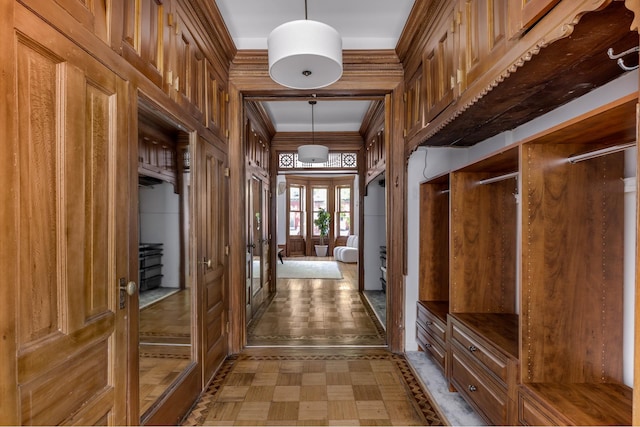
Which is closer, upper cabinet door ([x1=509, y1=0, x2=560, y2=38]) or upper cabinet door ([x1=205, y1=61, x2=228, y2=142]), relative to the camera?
upper cabinet door ([x1=509, y1=0, x2=560, y2=38])

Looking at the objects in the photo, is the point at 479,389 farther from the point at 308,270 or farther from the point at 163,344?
the point at 308,270

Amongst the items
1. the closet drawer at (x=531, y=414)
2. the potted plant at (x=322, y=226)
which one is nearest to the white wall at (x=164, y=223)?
the closet drawer at (x=531, y=414)

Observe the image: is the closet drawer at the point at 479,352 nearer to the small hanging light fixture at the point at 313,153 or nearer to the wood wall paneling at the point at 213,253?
the wood wall paneling at the point at 213,253

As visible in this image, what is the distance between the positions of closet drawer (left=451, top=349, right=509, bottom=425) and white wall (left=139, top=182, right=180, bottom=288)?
2.06 metres

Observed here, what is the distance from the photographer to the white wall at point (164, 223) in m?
1.88

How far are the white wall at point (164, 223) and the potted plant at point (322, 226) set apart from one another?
8.62 meters

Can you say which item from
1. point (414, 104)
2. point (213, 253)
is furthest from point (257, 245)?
point (414, 104)

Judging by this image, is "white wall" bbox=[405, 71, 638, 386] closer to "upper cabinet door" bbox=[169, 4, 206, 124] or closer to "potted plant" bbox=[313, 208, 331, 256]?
"upper cabinet door" bbox=[169, 4, 206, 124]

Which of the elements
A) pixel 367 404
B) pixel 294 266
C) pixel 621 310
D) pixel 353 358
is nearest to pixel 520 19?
Result: pixel 621 310

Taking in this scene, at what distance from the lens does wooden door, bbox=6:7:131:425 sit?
1.00 m

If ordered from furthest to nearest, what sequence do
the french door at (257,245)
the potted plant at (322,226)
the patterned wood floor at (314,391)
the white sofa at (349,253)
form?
the potted plant at (322,226) → the white sofa at (349,253) → the french door at (257,245) → the patterned wood floor at (314,391)

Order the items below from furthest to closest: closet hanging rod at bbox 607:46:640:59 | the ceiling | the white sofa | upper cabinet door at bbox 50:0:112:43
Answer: the white sofa, the ceiling, closet hanging rod at bbox 607:46:640:59, upper cabinet door at bbox 50:0:112:43

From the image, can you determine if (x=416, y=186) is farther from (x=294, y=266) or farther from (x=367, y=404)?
(x=294, y=266)

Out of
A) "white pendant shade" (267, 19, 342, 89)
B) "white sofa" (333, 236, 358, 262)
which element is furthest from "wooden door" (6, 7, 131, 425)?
"white sofa" (333, 236, 358, 262)
